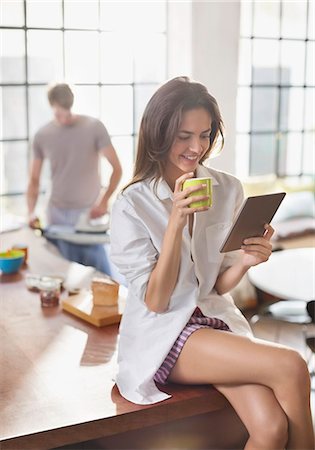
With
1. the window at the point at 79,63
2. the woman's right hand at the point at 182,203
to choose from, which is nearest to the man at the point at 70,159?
the window at the point at 79,63

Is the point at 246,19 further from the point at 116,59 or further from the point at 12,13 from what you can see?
the point at 12,13

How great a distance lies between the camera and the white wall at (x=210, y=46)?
5.54 metres

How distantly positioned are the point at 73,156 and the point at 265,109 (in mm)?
3073

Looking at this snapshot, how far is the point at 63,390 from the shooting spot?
2.06m

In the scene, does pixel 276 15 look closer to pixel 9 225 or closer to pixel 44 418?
pixel 9 225

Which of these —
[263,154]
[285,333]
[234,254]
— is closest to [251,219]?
[234,254]

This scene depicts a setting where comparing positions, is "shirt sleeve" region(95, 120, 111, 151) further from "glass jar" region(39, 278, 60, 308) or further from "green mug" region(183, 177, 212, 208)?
"green mug" region(183, 177, 212, 208)

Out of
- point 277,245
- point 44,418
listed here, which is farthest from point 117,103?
point 44,418

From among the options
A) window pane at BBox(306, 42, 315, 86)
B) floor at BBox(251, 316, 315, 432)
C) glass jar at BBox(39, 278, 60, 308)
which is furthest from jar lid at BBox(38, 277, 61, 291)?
window pane at BBox(306, 42, 315, 86)

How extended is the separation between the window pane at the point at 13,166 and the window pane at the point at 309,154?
10.1 feet

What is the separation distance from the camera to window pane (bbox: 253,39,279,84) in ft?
22.4

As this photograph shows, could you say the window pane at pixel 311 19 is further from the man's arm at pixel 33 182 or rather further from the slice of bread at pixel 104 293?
the slice of bread at pixel 104 293

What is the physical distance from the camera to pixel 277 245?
221 inches

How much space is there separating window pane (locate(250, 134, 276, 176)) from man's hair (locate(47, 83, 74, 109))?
2.98m
